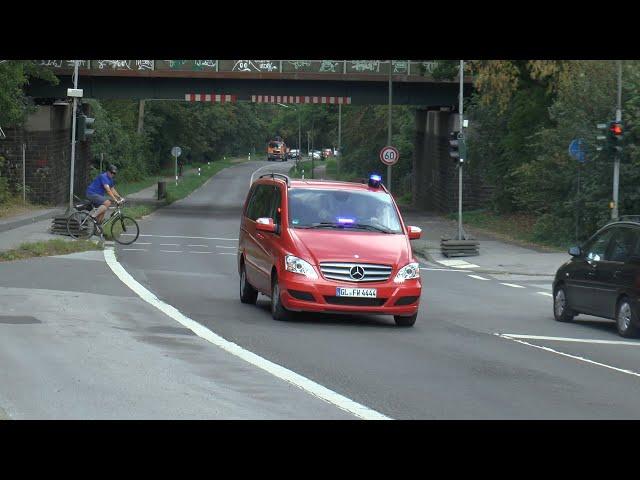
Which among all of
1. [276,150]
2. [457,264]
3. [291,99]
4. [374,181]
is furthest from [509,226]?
[276,150]

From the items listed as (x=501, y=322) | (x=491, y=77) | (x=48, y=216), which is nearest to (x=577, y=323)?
(x=501, y=322)

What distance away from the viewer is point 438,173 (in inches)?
2414

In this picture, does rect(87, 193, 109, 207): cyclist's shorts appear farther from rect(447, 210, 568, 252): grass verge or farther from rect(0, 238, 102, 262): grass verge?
rect(447, 210, 568, 252): grass verge

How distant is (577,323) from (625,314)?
6.77ft

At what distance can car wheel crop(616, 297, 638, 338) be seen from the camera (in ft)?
55.7

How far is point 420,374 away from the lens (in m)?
11.9

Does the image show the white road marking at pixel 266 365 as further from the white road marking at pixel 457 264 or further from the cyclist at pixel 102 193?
the white road marking at pixel 457 264

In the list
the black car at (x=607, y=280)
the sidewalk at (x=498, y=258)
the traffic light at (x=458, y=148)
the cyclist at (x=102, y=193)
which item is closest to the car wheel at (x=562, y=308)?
the black car at (x=607, y=280)

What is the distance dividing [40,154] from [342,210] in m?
41.1

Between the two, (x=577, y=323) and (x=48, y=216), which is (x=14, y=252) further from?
(x=48, y=216)

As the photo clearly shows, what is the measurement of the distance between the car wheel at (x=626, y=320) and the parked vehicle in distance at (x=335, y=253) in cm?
298
